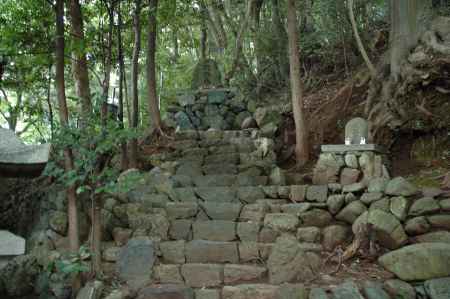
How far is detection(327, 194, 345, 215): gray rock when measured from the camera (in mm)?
4805

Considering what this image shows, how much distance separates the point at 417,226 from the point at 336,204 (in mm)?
950

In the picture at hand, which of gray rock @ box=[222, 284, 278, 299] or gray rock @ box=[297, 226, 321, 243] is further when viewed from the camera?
gray rock @ box=[297, 226, 321, 243]

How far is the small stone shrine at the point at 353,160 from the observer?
5508mm

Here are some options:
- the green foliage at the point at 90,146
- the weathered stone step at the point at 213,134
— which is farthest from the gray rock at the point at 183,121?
the green foliage at the point at 90,146

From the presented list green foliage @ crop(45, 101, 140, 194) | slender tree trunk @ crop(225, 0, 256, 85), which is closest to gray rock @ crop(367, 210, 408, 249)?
green foliage @ crop(45, 101, 140, 194)

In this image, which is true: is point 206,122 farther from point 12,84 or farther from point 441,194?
point 441,194

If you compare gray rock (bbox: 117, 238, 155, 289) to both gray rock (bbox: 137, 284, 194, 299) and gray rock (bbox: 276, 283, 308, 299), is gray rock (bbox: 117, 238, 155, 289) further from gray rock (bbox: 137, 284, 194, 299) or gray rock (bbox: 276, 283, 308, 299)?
gray rock (bbox: 276, 283, 308, 299)

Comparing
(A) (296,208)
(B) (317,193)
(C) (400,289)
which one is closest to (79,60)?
(A) (296,208)

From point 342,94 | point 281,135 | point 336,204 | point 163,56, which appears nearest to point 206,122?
point 281,135

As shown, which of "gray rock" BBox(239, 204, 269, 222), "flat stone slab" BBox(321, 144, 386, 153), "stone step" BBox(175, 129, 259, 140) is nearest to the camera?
"gray rock" BBox(239, 204, 269, 222)

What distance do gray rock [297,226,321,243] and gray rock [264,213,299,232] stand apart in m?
0.13

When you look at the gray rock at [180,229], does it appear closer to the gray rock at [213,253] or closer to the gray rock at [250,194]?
the gray rock at [213,253]

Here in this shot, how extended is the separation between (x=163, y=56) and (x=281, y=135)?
8.01 m

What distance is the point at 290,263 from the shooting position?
407 centimetres
